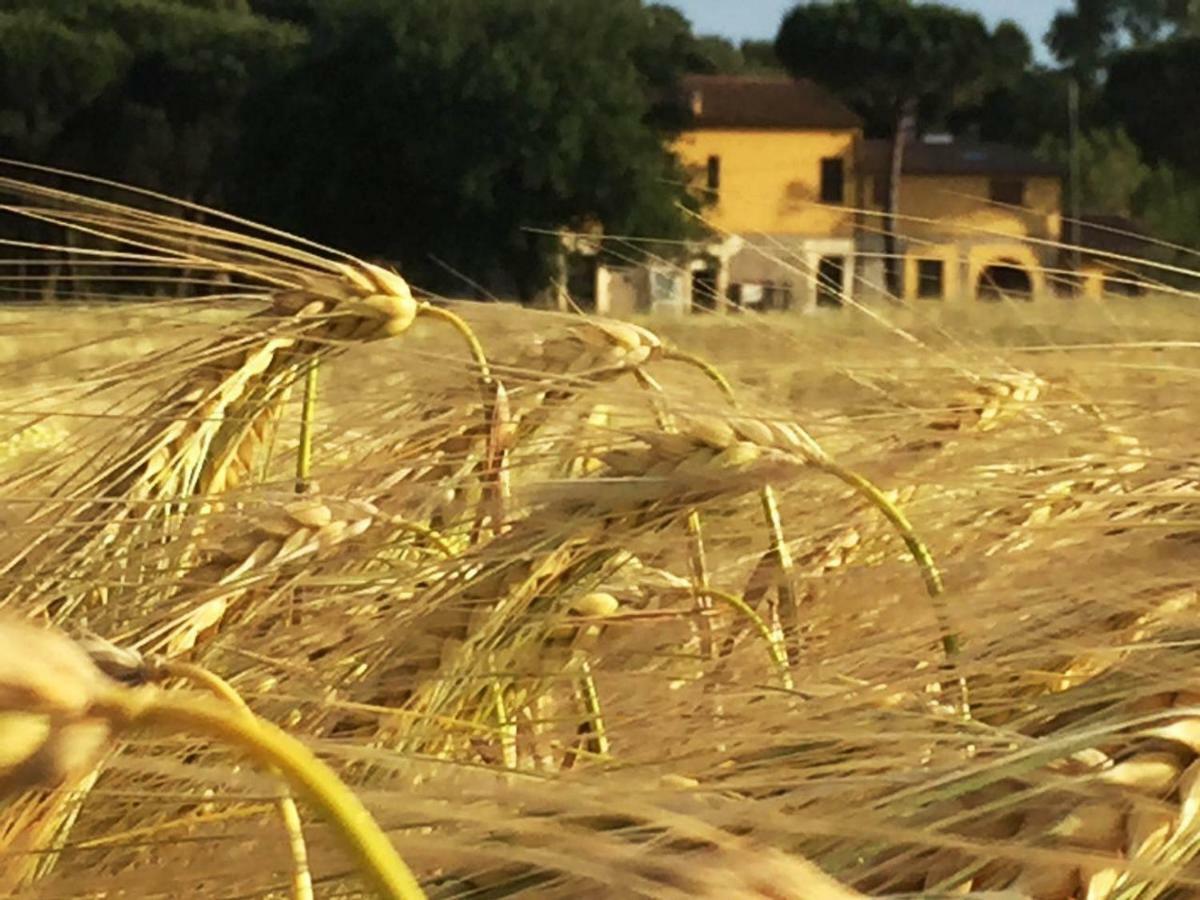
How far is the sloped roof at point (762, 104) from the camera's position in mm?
18078

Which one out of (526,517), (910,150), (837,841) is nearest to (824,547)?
(526,517)

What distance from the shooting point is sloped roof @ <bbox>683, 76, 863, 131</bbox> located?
18078 millimetres

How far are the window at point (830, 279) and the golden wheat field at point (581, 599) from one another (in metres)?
0.03

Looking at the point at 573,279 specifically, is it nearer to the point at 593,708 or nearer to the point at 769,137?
the point at 593,708

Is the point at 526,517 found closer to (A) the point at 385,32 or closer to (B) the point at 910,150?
(A) the point at 385,32

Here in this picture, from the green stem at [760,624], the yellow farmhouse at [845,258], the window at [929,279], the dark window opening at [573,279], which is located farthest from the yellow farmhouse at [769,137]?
the green stem at [760,624]

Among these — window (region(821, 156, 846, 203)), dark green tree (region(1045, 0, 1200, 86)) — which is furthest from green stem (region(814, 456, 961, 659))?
dark green tree (region(1045, 0, 1200, 86))

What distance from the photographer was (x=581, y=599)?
0.73 m

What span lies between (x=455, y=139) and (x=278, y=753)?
14295 millimetres

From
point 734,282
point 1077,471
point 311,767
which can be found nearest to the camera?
point 311,767

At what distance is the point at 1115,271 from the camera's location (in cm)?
91

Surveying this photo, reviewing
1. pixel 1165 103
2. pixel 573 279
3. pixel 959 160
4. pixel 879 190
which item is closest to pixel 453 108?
pixel 879 190

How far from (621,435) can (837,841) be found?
36cm

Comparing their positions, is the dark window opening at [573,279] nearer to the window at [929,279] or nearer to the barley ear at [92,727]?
the window at [929,279]
